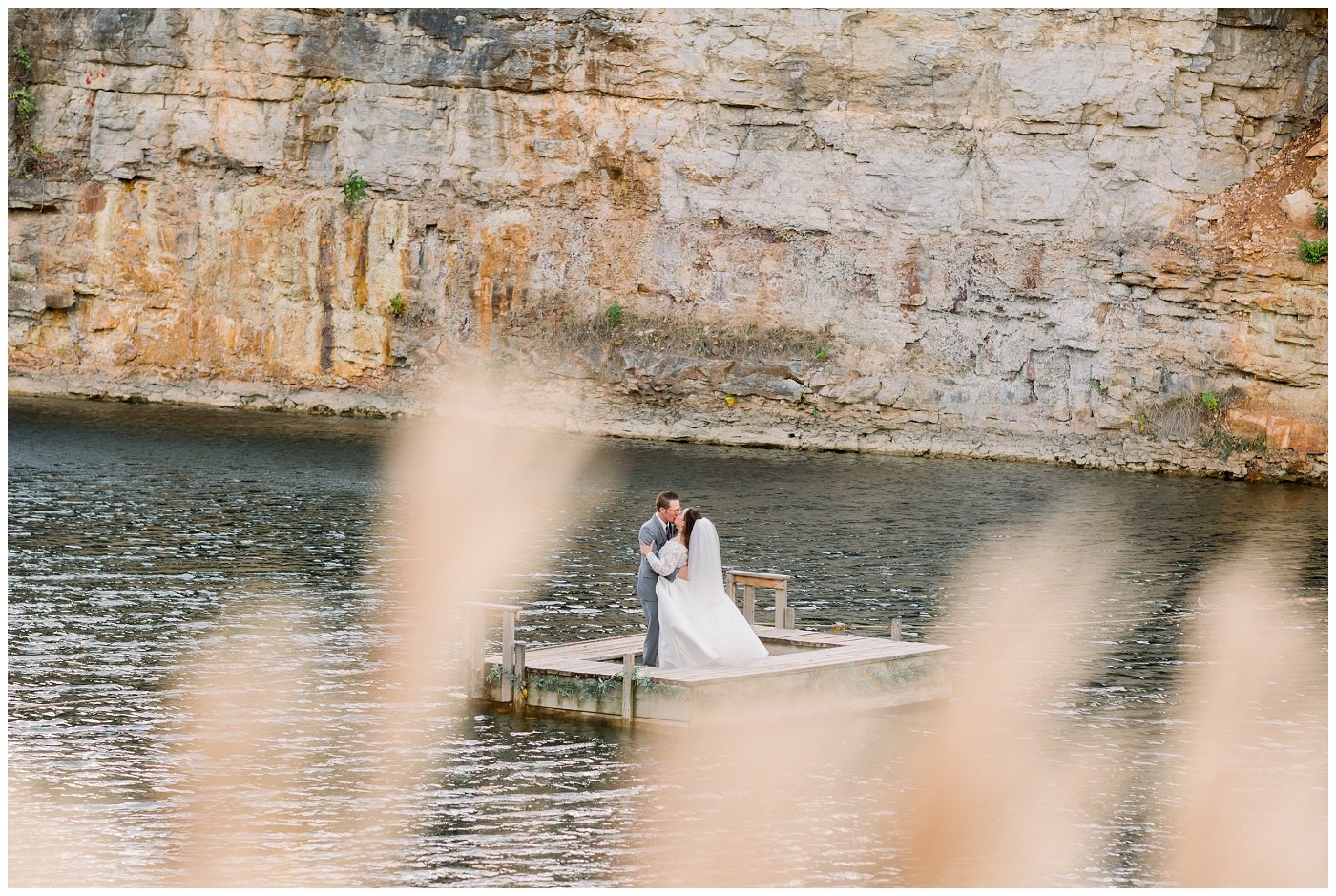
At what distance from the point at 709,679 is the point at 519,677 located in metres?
2.24

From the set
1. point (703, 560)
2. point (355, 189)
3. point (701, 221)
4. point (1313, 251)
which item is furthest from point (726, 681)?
point (355, 189)

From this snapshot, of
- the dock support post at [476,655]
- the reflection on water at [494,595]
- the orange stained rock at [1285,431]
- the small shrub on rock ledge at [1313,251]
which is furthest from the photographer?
the small shrub on rock ledge at [1313,251]

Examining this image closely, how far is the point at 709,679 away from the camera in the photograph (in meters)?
19.2

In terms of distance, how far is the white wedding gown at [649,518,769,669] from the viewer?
790 inches

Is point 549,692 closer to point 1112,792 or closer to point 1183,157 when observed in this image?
point 1112,792

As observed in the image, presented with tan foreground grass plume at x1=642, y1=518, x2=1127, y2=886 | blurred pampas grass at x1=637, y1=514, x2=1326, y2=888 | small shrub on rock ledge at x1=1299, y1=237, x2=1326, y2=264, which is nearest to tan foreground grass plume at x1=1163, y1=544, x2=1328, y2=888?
blurred pampas grass at x1=637, y1=514, x2=1326, y2=888

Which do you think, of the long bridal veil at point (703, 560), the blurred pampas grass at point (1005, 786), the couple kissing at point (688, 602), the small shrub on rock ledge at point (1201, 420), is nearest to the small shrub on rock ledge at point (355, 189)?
the small shrub on rock ledge at point (1201, 420)

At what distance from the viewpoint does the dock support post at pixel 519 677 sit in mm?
20312

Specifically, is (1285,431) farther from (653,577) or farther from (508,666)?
(508,666)

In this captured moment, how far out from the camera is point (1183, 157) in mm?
53938

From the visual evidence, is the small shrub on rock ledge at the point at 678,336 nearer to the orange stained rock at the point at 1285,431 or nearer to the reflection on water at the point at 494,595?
the reflection on water at the point at 494,595

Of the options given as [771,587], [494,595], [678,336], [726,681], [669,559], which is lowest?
[494,595]

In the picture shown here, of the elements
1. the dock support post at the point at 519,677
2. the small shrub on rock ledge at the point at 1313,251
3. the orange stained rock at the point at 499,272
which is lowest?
the dock support post at the point at 519,677

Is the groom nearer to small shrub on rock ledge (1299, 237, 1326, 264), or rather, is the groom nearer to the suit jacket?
the suit jacket
